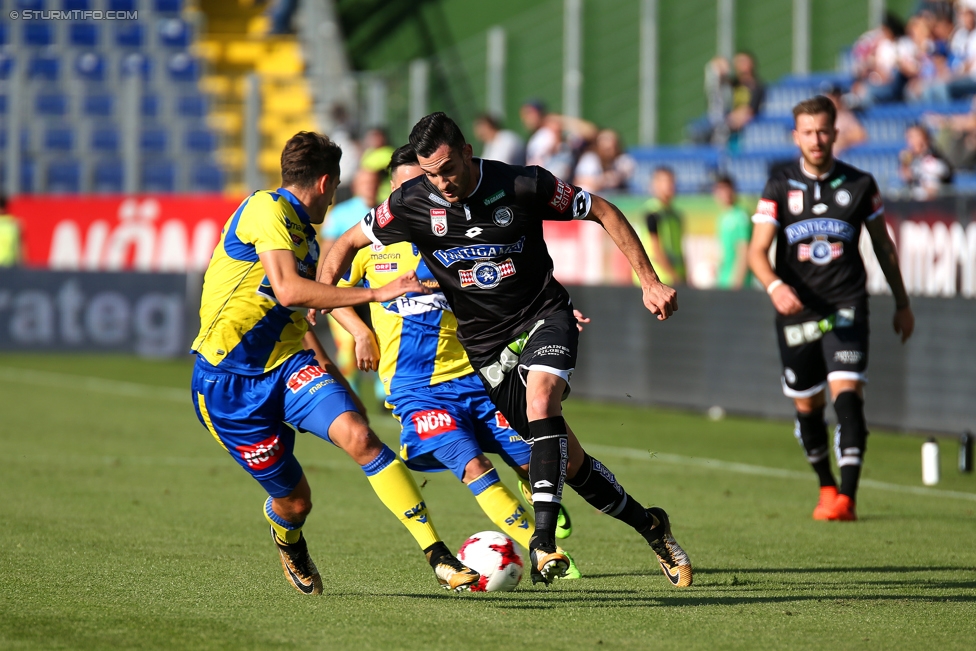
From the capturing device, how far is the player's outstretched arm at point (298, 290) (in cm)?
563

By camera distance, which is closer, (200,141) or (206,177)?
(206,177)

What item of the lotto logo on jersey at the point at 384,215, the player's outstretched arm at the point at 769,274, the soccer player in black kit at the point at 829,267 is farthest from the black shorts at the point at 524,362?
the soccer player in black kit at the point at 829,267

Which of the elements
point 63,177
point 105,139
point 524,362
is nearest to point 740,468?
point 524,362

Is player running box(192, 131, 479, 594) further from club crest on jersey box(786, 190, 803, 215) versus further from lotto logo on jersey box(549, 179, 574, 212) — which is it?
club crest on jersey box(786, 190, 803, 215)

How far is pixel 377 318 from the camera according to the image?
25.1ft

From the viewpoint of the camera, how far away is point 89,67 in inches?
1073

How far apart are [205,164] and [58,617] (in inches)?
815

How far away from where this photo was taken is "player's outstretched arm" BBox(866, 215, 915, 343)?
339 inches

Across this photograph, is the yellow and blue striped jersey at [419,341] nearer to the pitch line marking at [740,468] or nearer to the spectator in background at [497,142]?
the pitch line marking at [740,468]

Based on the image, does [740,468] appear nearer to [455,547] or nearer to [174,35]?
[455,547]

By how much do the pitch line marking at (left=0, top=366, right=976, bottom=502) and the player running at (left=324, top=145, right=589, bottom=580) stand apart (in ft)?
5.92

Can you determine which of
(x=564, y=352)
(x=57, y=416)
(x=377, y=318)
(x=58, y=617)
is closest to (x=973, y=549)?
(x=564, y=352)

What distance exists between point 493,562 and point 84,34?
24105 mm

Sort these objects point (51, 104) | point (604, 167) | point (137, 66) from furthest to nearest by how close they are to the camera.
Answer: point (137, 66), point (51, 104), point (604, 167)
